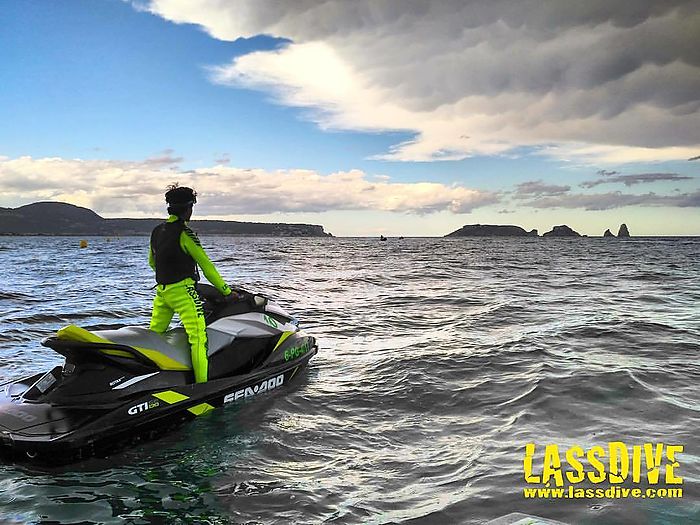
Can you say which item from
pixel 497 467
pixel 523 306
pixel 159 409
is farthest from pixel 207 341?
pixel 523 306

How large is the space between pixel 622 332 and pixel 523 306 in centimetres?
441

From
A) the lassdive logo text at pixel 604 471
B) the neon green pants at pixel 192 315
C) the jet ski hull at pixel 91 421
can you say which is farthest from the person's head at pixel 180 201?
the lassdive logo text at pixel 604 471

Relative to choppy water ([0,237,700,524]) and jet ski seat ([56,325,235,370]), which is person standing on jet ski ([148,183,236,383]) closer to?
jet ski seat ([56,325,235,370])

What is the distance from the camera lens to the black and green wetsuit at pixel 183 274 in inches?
246

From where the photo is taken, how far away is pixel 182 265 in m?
6.36

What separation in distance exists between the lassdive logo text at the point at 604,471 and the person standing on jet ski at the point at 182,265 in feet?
12.5

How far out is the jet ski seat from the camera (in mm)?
5246

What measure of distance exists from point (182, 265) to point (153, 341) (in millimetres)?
969

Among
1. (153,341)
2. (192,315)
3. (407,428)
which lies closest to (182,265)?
(192,315)

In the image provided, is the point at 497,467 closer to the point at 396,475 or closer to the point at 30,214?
the point at 396,475

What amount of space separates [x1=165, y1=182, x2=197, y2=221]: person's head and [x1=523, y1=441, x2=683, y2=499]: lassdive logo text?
4.68 metres

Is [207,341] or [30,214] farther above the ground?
[30,214]

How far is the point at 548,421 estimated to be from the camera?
625cm


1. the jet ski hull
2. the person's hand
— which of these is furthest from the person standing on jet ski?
the person's hand
